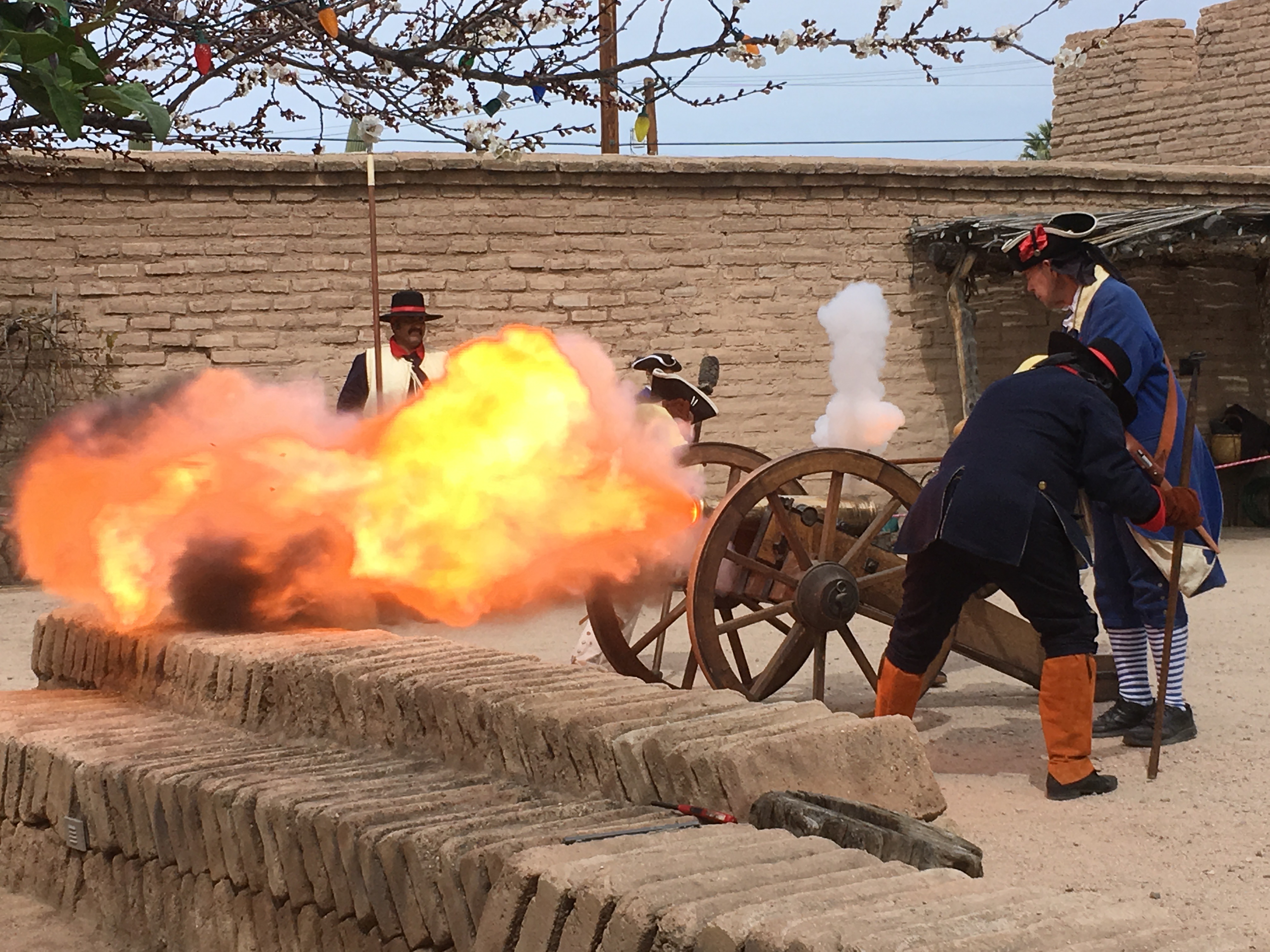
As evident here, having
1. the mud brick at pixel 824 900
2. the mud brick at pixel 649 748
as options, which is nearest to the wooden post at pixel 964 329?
the mud brick at pixel 649 748

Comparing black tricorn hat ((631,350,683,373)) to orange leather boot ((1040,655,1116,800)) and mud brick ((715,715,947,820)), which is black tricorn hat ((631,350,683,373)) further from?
mud brick ((715,715,947,820))

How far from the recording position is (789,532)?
546 cm

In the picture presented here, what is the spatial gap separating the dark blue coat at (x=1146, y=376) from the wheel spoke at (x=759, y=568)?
1305mm

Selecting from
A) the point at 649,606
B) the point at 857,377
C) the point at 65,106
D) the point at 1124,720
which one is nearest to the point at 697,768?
the point at 65,106

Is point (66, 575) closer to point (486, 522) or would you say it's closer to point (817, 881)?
point (486, 522)

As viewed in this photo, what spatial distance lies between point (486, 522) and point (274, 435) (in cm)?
88

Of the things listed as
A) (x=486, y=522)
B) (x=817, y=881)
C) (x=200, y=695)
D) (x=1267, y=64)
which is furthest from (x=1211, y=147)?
(x=817, y=881)

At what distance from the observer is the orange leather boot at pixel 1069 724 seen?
4.60 meters

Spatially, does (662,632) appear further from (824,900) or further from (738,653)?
(824,900)

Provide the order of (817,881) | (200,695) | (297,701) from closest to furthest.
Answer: (817,881) → (297,701) → (200,695)

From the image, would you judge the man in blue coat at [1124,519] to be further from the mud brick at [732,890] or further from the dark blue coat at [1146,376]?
the mud brick at [732,890]

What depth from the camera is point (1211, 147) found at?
15.5m

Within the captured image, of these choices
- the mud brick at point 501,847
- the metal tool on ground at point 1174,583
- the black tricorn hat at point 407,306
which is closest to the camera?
the mud brick at point 501,847

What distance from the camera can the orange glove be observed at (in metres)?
4.95
